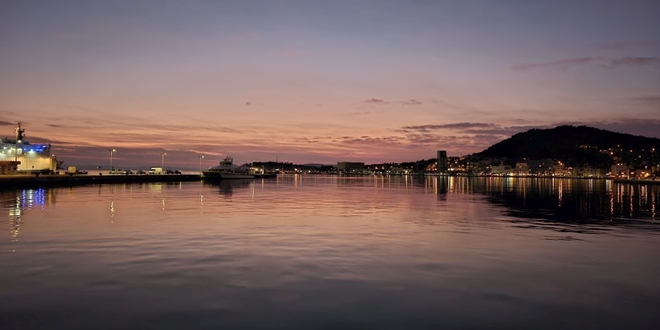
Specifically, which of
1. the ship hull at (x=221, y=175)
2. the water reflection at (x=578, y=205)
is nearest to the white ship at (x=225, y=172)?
the ship hull at (x=221, y=175)

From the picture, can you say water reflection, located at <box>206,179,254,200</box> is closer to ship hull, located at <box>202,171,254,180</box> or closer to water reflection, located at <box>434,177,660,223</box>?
ship hull, located at <box>202,171,254,180</box>

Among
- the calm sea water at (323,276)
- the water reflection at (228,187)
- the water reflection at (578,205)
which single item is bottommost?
the water reflection at (578,205)

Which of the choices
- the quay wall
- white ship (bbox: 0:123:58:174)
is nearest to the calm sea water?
the quay wall

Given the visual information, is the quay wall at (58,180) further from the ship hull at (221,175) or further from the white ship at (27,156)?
the ship hull at (221,175)

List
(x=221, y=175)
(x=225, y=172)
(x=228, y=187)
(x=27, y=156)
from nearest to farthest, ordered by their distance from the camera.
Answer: (x=228, y=187)
(x=27, y=156)
(x=221, y=175)
(x=225, y=172)

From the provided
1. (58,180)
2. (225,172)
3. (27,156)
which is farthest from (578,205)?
(225,172)

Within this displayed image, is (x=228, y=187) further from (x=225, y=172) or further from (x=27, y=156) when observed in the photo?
(x=225, y=172)

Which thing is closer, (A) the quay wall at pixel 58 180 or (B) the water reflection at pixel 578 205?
(B) the water reflection at pixel 578 205

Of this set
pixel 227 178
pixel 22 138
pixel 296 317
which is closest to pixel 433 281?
pixel 296 317

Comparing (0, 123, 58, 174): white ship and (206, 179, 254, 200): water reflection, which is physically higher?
(0, 123, 58, 174): white ship

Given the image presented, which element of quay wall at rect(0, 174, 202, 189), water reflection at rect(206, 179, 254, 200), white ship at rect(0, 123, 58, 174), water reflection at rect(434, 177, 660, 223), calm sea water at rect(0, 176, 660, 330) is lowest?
water reflection at rect(434, 177, 660, 223)

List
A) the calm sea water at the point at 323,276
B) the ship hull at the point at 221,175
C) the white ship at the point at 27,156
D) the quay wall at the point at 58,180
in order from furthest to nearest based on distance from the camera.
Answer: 1. the ship hull at the point at 221,175
2. the white ship at the point at 27,156
3. the quay wall at the point at 58,180
4. the calm sea water at the point at 323,276

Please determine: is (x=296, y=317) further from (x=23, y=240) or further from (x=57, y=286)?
(x=23, y=240)

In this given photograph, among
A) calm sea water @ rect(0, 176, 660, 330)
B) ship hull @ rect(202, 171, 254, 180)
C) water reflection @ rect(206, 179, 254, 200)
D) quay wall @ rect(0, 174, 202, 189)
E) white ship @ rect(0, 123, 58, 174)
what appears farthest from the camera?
ship hull @ rect(202, 171, 254, 180)
